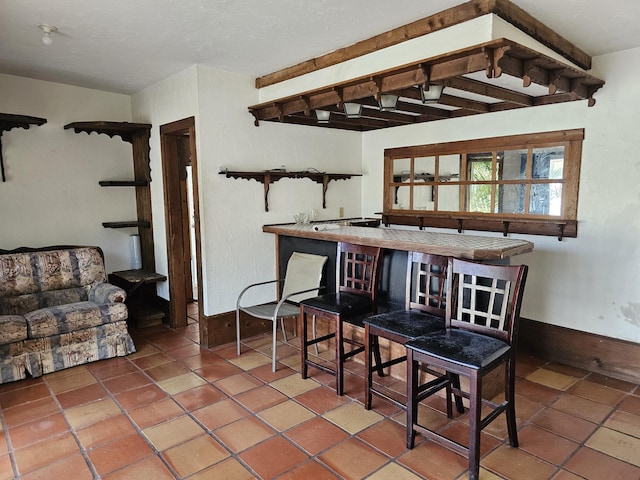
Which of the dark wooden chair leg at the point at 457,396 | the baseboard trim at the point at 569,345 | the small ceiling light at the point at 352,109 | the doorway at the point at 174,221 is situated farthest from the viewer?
the doorway at the point at 174,221

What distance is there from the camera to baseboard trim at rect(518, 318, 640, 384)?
9.99 ft

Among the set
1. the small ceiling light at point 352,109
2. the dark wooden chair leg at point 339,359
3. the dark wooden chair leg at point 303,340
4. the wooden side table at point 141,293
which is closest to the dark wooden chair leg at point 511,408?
the dark wooden chair leg at point 339,359

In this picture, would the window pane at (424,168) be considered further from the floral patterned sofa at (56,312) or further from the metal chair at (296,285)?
the floral patterned sofa at (56,312)

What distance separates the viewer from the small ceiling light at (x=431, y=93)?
2.65m

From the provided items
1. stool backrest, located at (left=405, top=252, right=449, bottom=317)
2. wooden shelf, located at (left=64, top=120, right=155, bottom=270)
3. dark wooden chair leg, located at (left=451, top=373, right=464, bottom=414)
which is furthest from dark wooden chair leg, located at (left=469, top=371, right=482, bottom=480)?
wooden shelf, located at (left=64, top=120, right=155, bottom=270)

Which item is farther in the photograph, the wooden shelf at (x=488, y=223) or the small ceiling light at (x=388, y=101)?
the wooden shelf at (x=488, y=223)

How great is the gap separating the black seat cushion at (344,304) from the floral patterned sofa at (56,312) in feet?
5.81

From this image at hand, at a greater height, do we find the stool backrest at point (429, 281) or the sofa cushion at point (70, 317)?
the stool backrest at point (429, 281)

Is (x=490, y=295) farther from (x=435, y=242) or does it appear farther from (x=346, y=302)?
(x=346, y=302)

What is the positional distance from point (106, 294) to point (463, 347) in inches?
118

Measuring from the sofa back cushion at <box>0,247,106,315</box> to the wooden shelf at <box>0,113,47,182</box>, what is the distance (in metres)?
0.84

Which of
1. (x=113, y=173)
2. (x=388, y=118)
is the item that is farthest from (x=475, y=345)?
(x=113, y=173)

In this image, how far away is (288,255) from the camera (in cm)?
403

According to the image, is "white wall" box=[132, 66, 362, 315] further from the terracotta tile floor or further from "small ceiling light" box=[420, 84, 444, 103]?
"small ceiling light" box=[420, 84, 444, 103]
